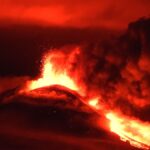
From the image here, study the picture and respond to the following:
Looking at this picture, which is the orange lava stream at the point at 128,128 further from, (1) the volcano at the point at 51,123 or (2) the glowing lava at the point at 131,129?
(1) the volcano at the point at 51,123

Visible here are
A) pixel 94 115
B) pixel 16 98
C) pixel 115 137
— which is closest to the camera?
pixel 115 137

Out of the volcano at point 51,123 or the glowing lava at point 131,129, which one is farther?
the glowing lava at point 131,129

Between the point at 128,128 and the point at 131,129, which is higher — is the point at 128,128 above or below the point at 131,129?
above

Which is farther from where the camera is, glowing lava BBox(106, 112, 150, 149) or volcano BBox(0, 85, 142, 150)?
glowing lava BBox(106, 112, 150, 149)

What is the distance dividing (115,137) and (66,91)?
5278 mm

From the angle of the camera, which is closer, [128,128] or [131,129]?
[131,129]

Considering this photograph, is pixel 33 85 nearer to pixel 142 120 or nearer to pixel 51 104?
pixel 51 104

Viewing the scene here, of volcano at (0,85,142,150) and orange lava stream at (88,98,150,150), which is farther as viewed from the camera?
orange lava stream at (88,98,150,150)

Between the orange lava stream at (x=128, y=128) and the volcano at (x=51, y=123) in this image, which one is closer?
the volcano at (x=51, y=123)

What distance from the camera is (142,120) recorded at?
4341cm

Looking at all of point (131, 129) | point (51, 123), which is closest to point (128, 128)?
point (131, 129)

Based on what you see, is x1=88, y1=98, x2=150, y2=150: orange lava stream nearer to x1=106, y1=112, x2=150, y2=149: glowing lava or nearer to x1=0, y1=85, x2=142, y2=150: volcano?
x1=106, y1=112, x2=150, y2=149: glowing lava

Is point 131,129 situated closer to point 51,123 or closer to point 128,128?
point 128,128

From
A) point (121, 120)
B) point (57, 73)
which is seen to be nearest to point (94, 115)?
point (121, 120)
